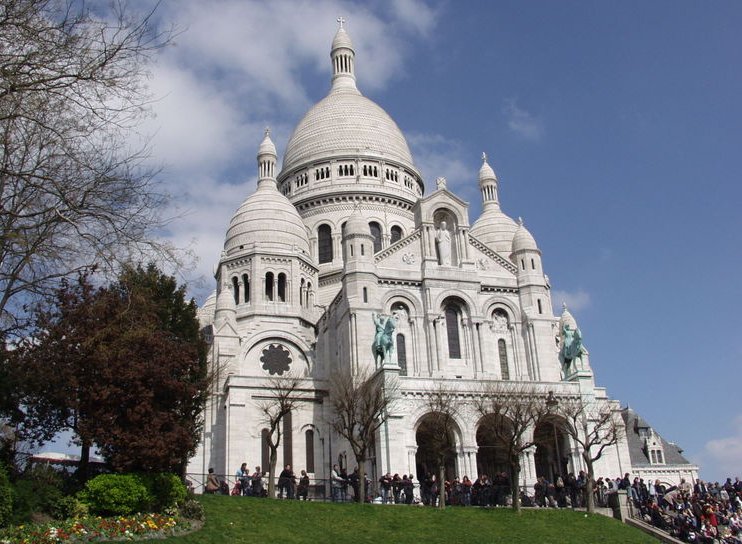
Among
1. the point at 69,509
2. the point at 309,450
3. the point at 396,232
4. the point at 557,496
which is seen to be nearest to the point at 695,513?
the point at 557,496

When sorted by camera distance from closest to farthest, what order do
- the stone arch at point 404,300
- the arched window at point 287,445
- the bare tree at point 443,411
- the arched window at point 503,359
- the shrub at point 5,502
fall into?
the shrub at point 5,502 → the bare tree at point 443,411 → the arched window at point 287,445 → the stone arch at point 404,300 → the arched window at point 503,359

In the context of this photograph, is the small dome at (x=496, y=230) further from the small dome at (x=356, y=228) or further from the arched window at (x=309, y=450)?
the arched window at (x=309, y=450)

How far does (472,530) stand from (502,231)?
1633 inches

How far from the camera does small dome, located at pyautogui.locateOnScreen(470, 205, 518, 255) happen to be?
67562 millimetres

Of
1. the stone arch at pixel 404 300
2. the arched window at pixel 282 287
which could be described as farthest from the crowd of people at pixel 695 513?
the arched window at pixel 282 287

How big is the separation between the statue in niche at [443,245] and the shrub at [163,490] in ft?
94.7

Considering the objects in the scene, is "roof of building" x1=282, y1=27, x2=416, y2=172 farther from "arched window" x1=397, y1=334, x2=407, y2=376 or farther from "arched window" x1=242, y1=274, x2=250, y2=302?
"arched window" x1=397, y1=334, x2=407, y2=376

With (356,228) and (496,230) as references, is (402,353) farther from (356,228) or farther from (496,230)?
(496,230)

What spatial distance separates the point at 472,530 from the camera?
29688mm

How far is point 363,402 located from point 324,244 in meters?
29.2

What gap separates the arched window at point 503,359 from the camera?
51.4 metres

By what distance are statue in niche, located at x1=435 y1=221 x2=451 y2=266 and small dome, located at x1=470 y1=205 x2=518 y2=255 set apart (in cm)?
1347

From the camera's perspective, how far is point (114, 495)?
2533 centimetres

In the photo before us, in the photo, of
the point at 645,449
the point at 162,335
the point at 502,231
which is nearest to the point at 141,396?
the point at 162,335
